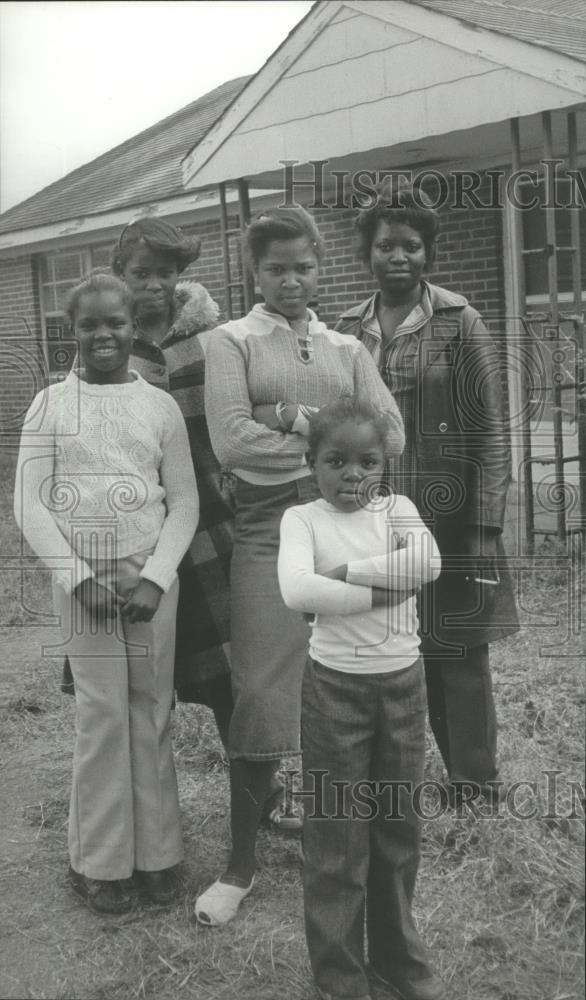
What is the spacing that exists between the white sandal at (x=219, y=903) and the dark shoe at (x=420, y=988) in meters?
0.58

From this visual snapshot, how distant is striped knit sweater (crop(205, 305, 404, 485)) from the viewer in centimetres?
284

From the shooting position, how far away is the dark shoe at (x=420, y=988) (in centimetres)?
245

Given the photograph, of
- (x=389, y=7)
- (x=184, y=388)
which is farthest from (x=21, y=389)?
(x=184, y=388)

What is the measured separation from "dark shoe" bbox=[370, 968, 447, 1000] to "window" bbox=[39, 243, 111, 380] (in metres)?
11.8

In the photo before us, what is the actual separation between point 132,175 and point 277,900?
11.9m

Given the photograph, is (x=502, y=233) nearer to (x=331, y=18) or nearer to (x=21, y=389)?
(x=331, y=18)

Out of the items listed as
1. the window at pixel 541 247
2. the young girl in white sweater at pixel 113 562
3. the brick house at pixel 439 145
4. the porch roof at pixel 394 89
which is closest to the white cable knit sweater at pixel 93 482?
the young girl in white sweater at pixel 113 562

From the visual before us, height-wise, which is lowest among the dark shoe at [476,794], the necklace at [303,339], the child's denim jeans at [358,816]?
the dark shoe at [476,794]

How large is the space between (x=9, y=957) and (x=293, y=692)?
1.00 m

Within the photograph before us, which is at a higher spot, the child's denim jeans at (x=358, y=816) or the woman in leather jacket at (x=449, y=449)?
the woman in leather jacket at (x=449, y=449)

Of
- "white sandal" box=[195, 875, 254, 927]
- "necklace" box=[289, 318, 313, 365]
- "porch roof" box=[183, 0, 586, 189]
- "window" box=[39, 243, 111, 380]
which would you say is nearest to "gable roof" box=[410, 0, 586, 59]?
"porch roof" box=[183, 0, 586, 189]

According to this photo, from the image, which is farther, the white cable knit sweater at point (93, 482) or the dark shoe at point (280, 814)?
the dark shoe at point (280, 814)

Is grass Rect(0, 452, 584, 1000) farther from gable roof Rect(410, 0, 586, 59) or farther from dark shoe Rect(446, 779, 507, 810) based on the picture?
gable roof Rect(410, 0, 586, 59)

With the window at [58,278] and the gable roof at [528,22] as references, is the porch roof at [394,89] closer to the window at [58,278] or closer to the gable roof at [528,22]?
the gable roof at [528,22]
